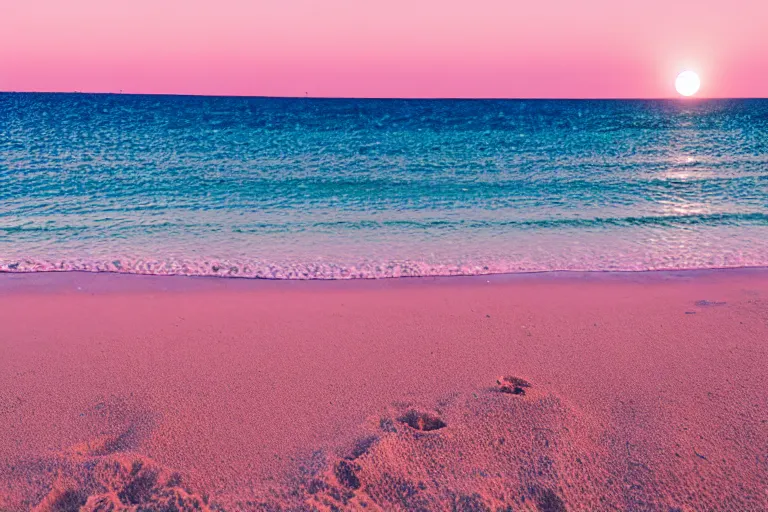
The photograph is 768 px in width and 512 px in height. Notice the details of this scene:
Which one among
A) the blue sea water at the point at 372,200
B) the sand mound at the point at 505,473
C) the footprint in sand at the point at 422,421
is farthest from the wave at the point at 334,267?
the sand mound at the point at 505,473

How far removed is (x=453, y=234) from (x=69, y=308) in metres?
6.58

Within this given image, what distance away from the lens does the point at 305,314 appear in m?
6.41

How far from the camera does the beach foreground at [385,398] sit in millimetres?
3428

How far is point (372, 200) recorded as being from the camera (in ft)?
43.3

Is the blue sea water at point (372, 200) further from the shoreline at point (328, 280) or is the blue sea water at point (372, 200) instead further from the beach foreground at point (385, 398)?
the beach foreground at point (385, 398)

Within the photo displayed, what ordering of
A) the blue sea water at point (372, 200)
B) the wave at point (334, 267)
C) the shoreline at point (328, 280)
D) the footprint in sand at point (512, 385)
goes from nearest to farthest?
1. the footprint in sand at point (512, 385)
2. the shoreline at point (328, 280)
3. the wave at point (334, 267)
4. the blue sea water at point (372, 200)

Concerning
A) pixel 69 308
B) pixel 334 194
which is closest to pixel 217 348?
pixel 69 308

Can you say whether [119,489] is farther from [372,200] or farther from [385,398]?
[372,200]

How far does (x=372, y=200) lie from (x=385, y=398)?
9104 mm

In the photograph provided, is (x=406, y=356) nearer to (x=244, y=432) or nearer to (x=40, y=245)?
(x=244, y=432)

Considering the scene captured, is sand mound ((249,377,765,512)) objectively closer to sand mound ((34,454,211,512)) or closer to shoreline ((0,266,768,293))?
sand mound ((34,454,211,512))

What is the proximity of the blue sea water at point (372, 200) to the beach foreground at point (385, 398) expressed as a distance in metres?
1.55

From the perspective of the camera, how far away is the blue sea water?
340 inches

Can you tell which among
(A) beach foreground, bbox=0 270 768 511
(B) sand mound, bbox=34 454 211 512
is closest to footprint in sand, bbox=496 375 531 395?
(A) beach foreground, bbox=0 270 768 511
